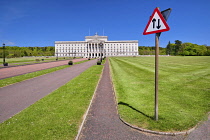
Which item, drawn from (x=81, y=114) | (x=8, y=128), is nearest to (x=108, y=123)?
(x=81, y=114)

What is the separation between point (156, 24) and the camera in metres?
4.89

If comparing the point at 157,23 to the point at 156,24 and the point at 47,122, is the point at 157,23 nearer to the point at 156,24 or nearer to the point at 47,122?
the point at 156,24

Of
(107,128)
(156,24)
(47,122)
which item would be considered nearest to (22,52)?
(47,122)

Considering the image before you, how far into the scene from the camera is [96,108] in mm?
6750

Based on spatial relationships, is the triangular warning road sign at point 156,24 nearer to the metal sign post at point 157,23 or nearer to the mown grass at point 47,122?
the metal sign post at point 157,23

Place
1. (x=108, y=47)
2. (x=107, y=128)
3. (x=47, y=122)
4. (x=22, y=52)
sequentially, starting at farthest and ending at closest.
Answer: (x=108, y=47), (x=22, y=52), (x=47, y=122), (x=107, y=128)

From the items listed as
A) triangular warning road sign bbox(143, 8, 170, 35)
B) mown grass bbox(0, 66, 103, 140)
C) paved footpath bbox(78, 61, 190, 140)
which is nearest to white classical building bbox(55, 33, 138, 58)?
mown grass bbox(0, 66, 103, 140)

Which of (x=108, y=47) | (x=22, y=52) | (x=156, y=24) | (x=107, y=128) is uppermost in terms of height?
(x=108, y=47)

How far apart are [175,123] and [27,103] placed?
7.07m

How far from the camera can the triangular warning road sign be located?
4703 mm

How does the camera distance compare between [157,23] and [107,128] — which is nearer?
[157,23]

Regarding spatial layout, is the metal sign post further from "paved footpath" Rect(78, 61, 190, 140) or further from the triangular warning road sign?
"paved footpath" Rect(78, 61, 190, 140)

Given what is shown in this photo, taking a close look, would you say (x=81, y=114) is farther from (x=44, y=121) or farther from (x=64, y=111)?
(x=44, y=121)

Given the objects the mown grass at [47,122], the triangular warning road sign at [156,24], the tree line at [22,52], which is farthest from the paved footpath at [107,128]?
the tree line at [22,52]
